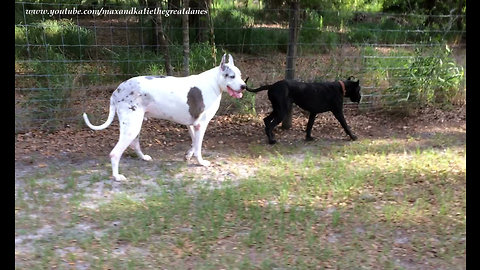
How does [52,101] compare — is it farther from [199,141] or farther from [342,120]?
[342,120]

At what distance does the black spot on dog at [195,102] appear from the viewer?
524 cm

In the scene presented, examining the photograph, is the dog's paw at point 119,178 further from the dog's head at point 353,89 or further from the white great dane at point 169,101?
the dog's head at point 353,89

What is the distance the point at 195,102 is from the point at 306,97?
1.95 m

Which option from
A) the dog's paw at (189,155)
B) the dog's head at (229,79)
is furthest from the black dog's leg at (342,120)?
the dog's paw at (189,155)

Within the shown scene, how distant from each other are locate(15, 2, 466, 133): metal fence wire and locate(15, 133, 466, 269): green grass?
2318 millimetres

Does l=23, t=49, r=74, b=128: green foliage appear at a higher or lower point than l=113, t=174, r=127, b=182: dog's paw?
higher

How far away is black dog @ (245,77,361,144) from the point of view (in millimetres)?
6410

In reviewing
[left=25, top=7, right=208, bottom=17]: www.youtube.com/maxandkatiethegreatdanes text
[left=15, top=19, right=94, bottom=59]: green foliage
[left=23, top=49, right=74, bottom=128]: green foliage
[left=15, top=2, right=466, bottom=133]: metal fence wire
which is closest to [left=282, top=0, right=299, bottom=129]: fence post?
[left=15, top=2, right=466, bottom=133]: metal fence wire

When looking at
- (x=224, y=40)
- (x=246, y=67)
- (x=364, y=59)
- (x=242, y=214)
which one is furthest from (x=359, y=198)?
(x=224, y=40)

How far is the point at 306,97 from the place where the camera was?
6.47m

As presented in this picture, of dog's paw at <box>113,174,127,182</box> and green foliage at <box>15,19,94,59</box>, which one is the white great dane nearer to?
dog's paw at <box>113,174,127,182</box>

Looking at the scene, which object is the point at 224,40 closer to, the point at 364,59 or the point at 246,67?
the point at 246,67

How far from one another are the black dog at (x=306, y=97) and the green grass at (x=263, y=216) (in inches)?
38.1

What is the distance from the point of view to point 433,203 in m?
4.38
